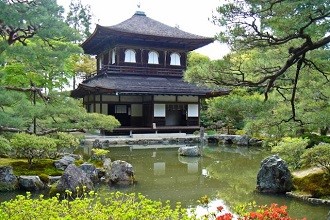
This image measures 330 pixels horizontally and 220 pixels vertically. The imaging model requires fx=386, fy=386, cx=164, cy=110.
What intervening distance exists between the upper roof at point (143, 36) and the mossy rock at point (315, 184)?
17.7 metres

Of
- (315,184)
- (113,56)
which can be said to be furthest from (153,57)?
(315,184)

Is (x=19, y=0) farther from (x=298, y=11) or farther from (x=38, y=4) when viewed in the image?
(x=298, y=11)

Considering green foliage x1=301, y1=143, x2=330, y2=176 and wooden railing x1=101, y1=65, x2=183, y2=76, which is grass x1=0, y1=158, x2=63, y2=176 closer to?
green foliage x1=301, y1=143, x2=330, y2=176

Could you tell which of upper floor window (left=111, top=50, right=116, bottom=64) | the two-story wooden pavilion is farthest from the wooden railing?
upper floor window (left=111, top=50, right=116, bottom=64)

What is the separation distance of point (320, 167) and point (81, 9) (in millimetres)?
43185

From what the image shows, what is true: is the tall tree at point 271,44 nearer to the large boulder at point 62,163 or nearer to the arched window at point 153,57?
the large boulder at point 62,163

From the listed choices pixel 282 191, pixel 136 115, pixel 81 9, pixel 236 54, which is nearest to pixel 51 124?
pixel 236 54

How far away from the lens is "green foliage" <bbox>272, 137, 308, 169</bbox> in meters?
9.24

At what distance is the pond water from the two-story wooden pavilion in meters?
6.58

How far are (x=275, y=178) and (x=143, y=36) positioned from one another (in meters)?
17.9

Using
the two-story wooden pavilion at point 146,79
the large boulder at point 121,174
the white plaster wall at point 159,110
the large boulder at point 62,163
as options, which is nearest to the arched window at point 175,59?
the two-story wooden pavilion at point 146,79

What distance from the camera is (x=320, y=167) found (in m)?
8.80

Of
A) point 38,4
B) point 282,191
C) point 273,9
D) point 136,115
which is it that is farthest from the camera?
point 136,115

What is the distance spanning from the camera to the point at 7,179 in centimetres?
948
